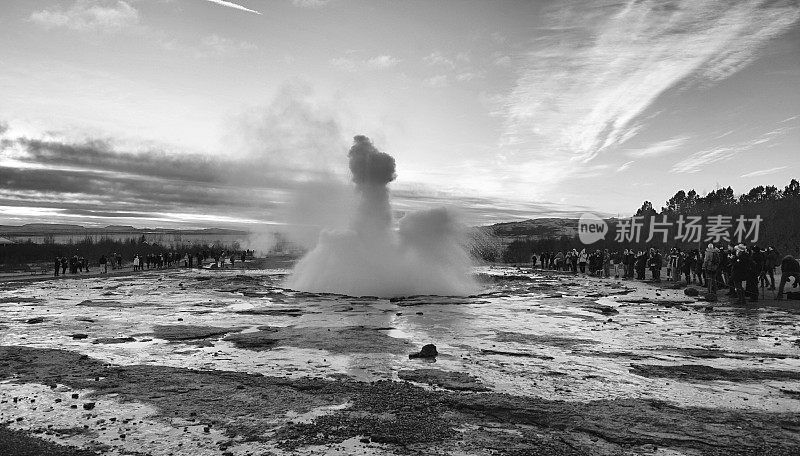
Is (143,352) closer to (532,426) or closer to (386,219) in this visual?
(532,426)

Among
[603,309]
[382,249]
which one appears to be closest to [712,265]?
[603,309]

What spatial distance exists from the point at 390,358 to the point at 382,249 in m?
14.6

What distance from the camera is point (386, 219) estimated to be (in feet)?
81.9

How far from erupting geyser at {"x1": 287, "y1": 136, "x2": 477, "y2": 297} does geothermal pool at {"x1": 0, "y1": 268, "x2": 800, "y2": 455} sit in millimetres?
3510

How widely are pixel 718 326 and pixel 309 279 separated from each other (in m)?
17.6

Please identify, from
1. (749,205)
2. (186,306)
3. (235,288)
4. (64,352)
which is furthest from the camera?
(749,205)

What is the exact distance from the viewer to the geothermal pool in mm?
6051

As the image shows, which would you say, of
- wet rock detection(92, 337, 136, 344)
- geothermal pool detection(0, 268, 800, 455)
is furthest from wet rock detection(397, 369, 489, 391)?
wet rock detection(92, 337, 136, 344)

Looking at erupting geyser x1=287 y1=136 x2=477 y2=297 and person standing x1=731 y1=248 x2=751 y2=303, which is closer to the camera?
person standing x1=731 y1=248 x2=751 y2=303

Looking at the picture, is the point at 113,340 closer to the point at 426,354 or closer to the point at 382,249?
the point at 426,354

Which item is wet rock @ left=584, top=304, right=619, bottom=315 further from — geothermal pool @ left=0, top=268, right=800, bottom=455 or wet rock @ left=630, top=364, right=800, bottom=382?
wet rock @ left=630, top=364, right=800, bottom=382

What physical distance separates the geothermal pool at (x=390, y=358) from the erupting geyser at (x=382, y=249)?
3.51 meters

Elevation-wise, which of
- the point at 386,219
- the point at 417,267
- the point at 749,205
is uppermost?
the point at 749,205

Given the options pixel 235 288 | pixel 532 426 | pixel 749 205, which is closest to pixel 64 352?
pixel 532 426
